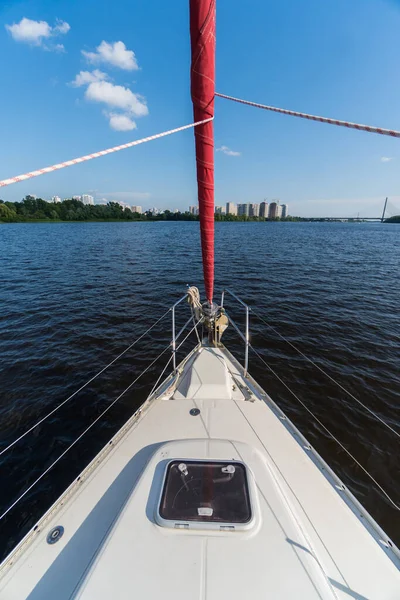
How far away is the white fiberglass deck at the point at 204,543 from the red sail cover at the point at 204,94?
3817 mm

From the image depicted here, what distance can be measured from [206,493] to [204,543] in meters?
0.35

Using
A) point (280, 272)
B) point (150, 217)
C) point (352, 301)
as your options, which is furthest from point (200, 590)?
point (150, 217)

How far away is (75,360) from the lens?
8.52 metres

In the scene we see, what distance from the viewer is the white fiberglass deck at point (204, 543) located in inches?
69.4

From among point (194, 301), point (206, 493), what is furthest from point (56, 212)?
point (206, 493)

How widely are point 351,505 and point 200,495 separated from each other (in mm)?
1648

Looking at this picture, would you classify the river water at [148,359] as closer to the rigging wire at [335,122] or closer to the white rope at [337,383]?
the white rope at [337,383]

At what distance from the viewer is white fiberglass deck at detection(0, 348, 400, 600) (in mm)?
1764

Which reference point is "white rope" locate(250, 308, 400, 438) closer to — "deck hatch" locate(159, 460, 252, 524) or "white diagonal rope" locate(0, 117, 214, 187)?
"deck hatch" locate(159, 460, 252, 524)

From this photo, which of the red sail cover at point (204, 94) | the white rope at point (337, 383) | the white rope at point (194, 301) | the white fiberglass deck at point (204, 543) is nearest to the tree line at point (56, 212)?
the white rope at point (337, 383)

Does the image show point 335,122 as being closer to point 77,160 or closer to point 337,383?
point 77,160

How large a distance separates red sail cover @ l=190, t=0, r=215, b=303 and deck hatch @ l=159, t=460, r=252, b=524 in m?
3.82

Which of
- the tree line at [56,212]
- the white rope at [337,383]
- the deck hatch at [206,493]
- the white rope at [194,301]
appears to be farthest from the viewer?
the tree line at [56,212]

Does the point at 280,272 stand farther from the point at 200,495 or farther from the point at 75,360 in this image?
the point at 200,495
